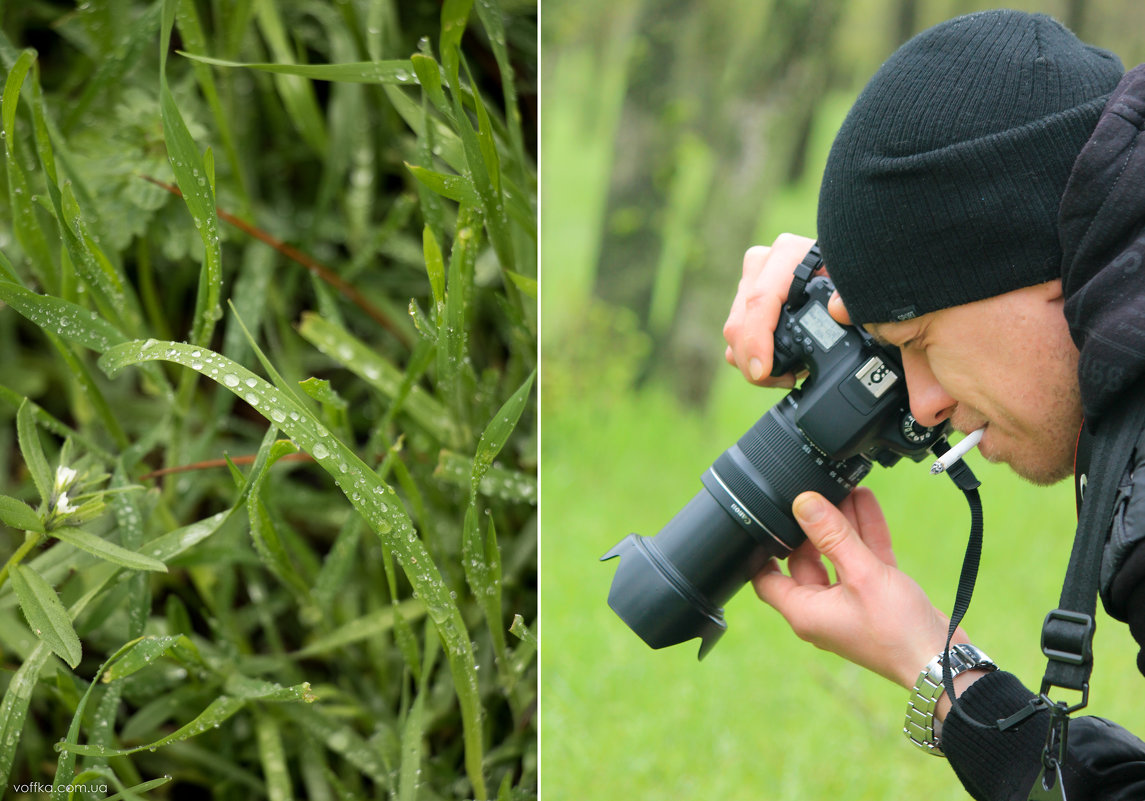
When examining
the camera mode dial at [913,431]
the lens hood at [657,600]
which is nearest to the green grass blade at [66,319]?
the lens hood at [657,600]

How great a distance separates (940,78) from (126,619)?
2.99ft

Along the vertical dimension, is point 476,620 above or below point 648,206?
above

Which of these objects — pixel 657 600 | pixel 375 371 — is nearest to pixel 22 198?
pixel 375 371

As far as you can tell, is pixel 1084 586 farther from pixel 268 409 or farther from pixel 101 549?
pixel 101 549

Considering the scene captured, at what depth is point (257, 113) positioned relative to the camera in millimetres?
1229

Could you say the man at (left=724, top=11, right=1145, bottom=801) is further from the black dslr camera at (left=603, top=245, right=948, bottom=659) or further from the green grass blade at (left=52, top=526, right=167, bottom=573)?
the green grass blade at (left=52, top=526, right=167, bottom=573)

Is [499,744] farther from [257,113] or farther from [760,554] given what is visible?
[257,113]

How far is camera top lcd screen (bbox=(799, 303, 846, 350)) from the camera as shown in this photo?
942mm

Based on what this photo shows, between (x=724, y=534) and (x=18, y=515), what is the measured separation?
636 mm

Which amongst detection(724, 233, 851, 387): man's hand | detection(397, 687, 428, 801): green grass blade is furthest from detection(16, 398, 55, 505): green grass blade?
detection(724, 233, 851, 387): man's hand

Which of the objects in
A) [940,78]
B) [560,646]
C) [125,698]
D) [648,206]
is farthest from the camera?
[648,206]

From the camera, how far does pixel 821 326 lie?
95 cm

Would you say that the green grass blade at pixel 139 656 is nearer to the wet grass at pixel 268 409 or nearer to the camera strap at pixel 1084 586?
the wet grass at pixel 268 409

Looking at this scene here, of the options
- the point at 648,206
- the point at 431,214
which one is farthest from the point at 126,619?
the point at 648,206
